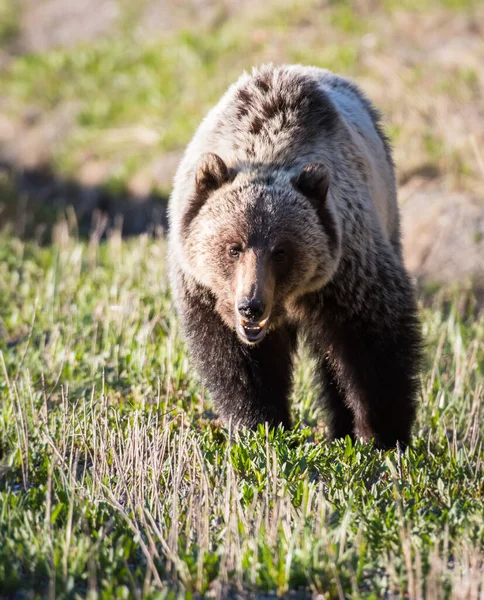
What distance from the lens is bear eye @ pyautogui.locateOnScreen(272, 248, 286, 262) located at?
425cm

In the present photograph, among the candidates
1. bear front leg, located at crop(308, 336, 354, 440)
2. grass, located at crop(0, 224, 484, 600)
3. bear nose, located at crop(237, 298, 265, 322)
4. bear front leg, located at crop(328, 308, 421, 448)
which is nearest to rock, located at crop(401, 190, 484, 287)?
grass, located at crop(0, 224, 484, 600)

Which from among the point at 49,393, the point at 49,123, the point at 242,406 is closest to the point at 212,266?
the point at 242,406

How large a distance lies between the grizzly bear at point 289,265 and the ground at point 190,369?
0.31m

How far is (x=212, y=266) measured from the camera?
174 inches

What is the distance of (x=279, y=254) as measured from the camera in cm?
427

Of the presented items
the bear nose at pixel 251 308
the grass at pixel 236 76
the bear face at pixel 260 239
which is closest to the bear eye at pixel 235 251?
the bear face at pixel 260 239

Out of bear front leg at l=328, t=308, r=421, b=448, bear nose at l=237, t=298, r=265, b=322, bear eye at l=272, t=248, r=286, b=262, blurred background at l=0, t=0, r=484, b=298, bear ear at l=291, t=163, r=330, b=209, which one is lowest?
bear front leg at l=328, t=308, r=421, b=448

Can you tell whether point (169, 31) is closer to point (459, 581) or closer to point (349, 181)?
point (349, 181)

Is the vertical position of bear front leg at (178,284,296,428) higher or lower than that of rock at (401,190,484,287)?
lower

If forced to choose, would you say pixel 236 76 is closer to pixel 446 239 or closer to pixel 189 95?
pixel 189 95

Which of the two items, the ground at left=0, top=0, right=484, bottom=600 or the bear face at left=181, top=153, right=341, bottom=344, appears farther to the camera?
the bear face at left=181, top=153, right=341, bottom=344

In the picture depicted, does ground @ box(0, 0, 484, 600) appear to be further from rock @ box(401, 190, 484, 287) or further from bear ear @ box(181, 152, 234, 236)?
bear ear @ box(181, 152, 234, 236)

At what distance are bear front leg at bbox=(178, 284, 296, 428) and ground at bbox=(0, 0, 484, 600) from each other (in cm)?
19

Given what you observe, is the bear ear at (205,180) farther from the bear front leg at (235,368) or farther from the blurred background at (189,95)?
the blurred background at (189,95)
